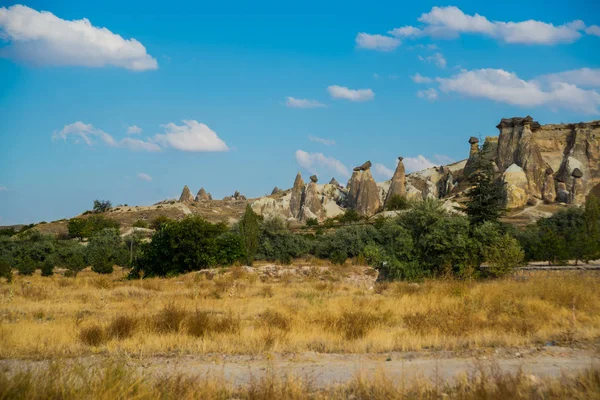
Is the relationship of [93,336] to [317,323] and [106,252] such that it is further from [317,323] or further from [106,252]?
[106,252]

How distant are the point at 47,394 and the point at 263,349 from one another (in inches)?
163

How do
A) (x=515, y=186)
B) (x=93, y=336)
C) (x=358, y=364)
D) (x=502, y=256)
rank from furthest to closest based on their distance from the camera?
(x=515, y=186) → (x=502, y=256) → (x=93, y=336) → (x=358, y=364)

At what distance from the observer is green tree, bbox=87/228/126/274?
33.1 metres

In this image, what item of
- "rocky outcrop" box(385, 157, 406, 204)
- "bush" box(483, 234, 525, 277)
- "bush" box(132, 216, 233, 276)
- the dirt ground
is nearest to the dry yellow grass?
the dirt ground

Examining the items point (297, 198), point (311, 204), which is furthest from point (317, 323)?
point (297, 198)

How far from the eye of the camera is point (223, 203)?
401 ft

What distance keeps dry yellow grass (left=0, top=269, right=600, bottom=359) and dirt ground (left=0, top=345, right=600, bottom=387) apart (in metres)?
0.53

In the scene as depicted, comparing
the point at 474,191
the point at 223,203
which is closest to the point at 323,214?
the point at 223,203

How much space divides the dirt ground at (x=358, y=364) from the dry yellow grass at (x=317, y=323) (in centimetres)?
53

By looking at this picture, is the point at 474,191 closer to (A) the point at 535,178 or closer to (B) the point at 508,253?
(B) the point at 508,253

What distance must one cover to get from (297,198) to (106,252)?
64.0m

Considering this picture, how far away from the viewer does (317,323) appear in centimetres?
1073

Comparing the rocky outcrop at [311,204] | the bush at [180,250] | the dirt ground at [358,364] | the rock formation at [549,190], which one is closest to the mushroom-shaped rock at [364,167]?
the rocky outcrop at [311,204]

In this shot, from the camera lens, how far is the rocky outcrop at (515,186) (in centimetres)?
8119
